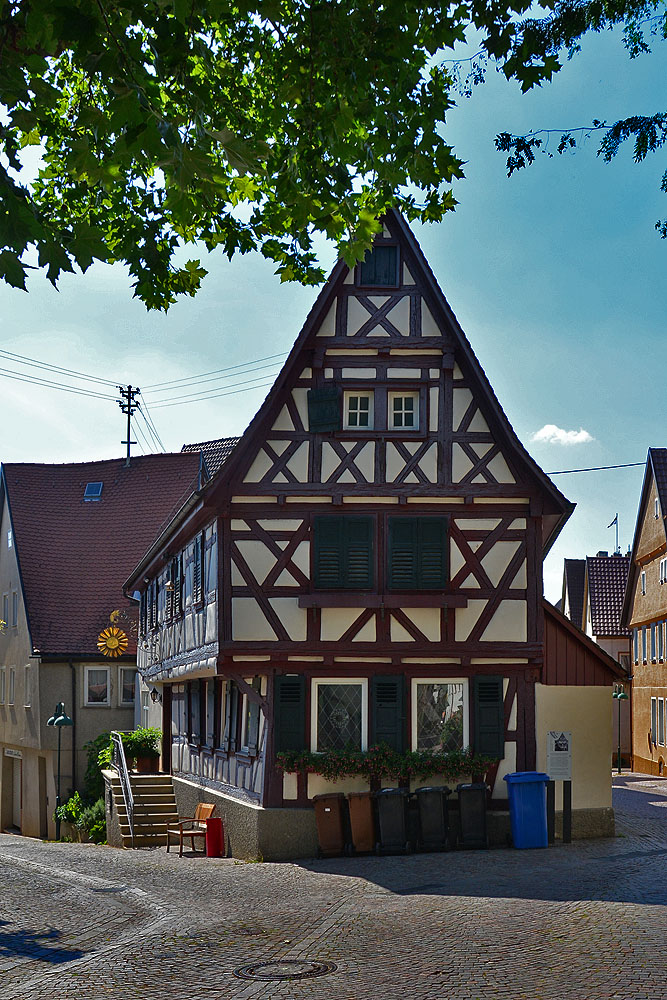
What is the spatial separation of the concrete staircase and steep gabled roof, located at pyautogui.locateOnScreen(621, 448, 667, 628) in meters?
21.3

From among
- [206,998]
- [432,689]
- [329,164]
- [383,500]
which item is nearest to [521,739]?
[432,689]

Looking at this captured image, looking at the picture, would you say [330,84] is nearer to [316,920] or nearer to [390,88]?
[390,88]

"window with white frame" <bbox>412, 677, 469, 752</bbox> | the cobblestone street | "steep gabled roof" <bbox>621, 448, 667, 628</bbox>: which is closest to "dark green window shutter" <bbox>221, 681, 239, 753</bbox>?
the cobblestone street

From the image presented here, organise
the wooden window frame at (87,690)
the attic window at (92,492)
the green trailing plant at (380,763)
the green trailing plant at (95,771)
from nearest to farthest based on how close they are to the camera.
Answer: the green trailing plant at (380,763) < the green trailing plant at (95,771) < the wooden window frame at (87,690) < the attic window at (92,492)

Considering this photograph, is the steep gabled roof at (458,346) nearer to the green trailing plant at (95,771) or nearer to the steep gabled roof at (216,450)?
the steep gabled roof at (216,450)

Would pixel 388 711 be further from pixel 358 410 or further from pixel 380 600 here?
pixel 358 410

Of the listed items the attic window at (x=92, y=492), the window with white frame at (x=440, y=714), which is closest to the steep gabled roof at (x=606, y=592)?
the attic window at (x=92, y=492)

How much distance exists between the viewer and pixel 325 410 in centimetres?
2050

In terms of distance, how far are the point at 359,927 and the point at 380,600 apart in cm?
833

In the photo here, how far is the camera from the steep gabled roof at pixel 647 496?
42.3 meters

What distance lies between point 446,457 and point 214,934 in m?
10.3

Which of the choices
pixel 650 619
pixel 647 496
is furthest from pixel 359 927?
pixel 647 496

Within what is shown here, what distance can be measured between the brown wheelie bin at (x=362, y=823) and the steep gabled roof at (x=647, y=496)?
24994 millimetres

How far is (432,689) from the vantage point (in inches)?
803
